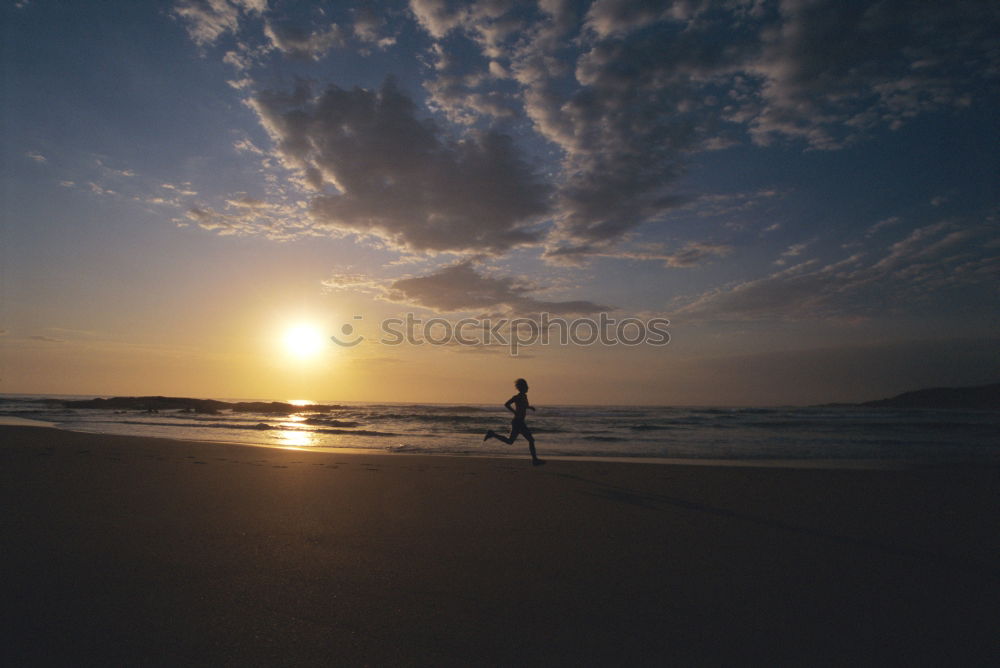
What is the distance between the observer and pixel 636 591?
3.47 meters

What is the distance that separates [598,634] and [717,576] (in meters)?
1.55

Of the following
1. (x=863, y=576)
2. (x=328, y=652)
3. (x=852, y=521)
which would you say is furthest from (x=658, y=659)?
(x=852, y=521)

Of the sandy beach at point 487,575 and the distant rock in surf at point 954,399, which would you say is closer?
the sandy beach at point 487,575

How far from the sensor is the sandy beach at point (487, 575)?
263 cm

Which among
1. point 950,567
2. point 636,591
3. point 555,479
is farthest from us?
point 555,479

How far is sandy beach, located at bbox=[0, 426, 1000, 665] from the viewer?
8.62 ft

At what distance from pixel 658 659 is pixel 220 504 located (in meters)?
5.56

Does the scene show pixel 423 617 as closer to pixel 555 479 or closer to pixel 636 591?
pixel 636 591

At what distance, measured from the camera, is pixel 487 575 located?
12.2 ft

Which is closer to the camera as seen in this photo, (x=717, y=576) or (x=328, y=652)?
(x=328, y=652)

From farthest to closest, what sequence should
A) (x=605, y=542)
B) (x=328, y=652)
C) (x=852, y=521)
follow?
1. (x=852, y=521)
2. (x=605, y=542)
3. (x=328, y=652)

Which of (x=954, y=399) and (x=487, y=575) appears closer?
(x=487, y=575)

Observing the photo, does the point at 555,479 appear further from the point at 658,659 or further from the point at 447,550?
the point at 658,659

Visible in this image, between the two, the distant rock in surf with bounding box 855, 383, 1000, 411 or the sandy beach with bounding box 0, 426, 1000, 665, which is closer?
the sandy beach with bounding box 0, 426, 1000, 665
